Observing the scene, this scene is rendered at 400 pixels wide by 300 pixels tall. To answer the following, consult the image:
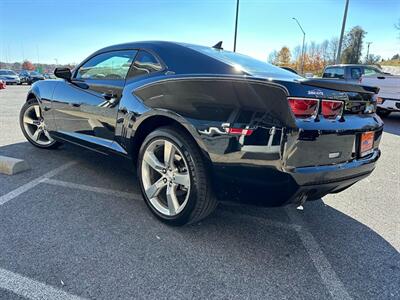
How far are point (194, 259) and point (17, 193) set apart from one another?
6.72ft

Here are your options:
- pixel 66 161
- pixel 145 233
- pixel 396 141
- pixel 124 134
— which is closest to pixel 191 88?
pixel 124 134

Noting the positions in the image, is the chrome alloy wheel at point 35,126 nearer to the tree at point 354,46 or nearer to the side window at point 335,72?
the side window at point 335,72

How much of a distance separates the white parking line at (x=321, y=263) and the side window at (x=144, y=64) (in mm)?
1885

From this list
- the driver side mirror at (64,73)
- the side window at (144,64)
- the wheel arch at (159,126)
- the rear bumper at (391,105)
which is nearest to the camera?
the wheel arch at (159,126)

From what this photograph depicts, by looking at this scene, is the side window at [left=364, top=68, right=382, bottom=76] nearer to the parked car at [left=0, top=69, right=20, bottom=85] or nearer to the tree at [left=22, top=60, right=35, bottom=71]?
the parked car at [left=0, top=69, right=20, bottom=85]

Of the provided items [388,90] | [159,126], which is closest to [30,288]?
[159,126]

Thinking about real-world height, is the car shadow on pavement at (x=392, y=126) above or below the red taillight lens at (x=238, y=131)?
below

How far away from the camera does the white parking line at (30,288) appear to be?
1812 millimetres

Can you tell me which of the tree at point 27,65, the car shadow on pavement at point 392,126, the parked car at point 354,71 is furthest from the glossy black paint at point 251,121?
the tree at point 27,65

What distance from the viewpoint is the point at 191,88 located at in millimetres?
2357

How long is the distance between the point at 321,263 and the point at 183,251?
101cm

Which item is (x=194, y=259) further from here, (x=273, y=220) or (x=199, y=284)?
(x=273, y=220)

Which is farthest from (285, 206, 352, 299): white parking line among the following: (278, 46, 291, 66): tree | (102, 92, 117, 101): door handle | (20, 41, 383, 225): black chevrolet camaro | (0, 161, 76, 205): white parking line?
(278, 46, 291, 66): tree

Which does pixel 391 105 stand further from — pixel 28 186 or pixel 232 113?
pixel 28 186
